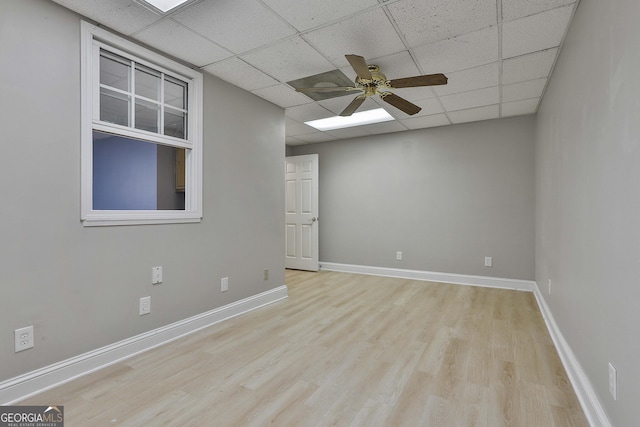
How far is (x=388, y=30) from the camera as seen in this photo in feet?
7.52

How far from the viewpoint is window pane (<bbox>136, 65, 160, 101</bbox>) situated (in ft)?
8.39

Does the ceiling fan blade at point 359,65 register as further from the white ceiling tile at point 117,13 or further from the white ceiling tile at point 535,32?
the white ceiling tile at point 117,13

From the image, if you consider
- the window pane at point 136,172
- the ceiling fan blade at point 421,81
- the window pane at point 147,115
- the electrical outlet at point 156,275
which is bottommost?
the electrical outlet at point 156,275

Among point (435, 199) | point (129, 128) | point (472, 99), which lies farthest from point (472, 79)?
point (129, 128)

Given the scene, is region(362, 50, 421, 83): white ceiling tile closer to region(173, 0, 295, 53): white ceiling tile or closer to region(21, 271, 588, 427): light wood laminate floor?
region(173, 0, 295, 53): white ceiling tile

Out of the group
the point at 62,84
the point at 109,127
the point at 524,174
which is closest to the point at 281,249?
the point at 109,127

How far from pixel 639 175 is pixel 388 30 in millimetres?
1782

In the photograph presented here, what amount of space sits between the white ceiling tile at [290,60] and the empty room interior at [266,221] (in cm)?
2

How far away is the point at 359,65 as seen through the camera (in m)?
2.28

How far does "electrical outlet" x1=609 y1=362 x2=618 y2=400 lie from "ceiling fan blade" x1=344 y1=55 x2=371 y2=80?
217 cm

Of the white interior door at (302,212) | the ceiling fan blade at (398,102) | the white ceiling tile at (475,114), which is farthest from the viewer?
the white interior door at (302,212)

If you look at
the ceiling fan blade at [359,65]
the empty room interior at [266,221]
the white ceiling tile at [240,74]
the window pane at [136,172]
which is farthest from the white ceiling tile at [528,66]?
the window pane at [136,172]

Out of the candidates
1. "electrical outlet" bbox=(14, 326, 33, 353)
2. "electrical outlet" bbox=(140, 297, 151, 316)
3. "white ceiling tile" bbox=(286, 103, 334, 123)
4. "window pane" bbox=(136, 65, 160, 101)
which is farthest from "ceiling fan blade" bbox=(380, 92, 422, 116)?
"electrical outlet" bbox=(14, 326, 33, 353)

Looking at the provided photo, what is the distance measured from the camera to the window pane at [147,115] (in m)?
2.54
